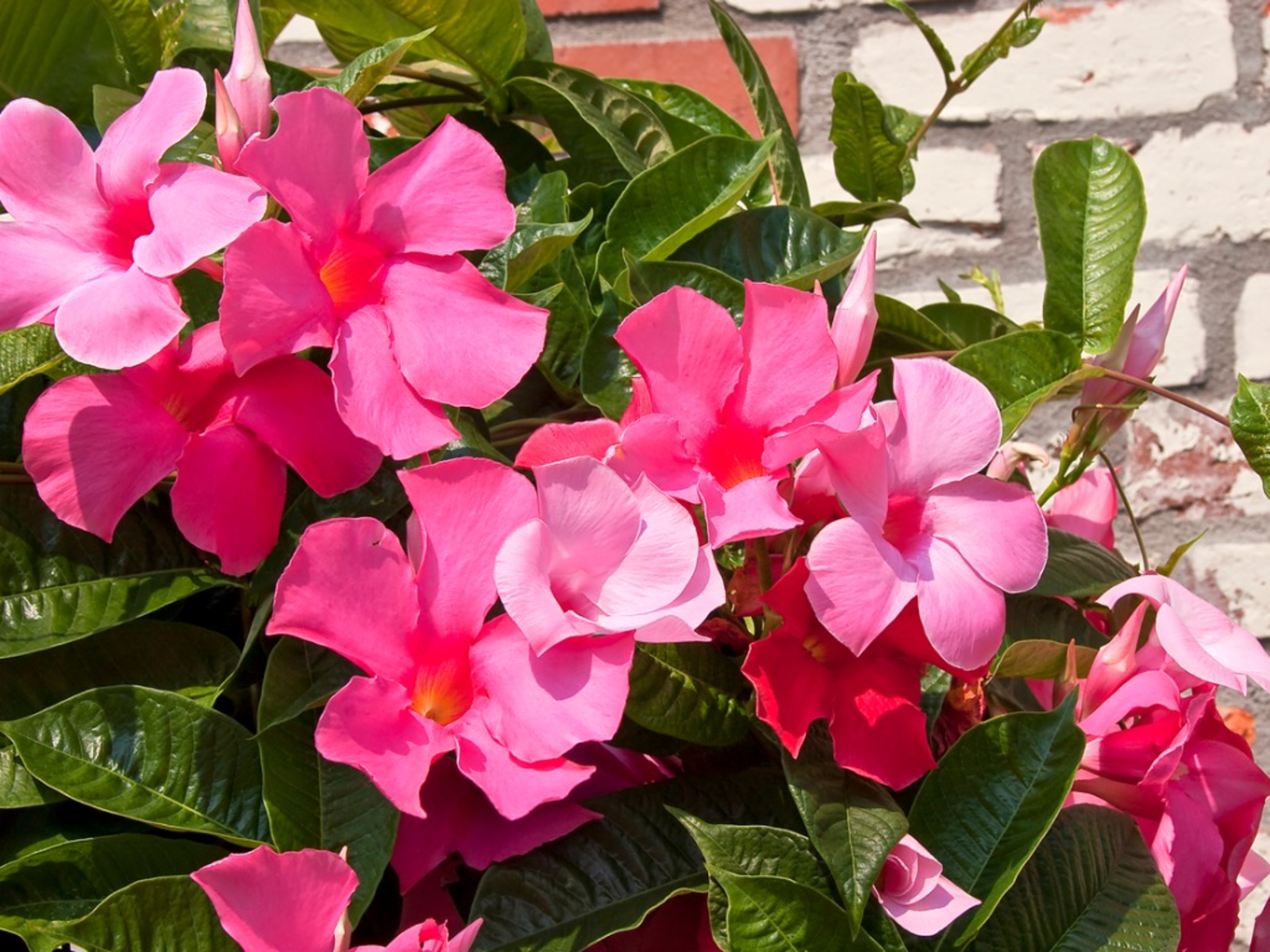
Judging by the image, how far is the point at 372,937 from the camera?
0.38 meters

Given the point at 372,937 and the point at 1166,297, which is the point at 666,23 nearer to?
the point at 1166,297

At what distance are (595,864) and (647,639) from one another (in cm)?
8

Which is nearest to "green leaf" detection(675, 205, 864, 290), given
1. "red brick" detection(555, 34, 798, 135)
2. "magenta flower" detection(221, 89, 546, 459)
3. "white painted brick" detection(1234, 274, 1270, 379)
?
"magenta flower" detection(221, 89, 546, 459)

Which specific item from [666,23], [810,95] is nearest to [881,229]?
[810,95]

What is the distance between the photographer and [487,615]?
0.35 meters

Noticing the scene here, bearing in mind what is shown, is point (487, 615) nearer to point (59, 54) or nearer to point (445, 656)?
point (445, 656)

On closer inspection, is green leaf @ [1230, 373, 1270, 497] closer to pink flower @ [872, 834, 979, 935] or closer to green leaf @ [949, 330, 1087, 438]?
green leaf @ [949, 330, 1087, 438]

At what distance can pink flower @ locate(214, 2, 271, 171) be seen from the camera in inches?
13.8

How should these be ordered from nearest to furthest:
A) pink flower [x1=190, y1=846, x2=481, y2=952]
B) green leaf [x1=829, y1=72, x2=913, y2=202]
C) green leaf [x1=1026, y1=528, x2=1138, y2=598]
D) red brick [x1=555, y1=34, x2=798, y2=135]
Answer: pink flower [x1=190, y1=846, x2=481, y2=952] → green leaf [x1=1026, y1=528, x2=1138, y2=598] → green leaf [x1=829, y1=72, x2=913, y2=202] → red brick [x1=555, y1=34, x2=798, y2=135]

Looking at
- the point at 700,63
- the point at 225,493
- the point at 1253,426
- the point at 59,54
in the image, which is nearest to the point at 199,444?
the point at 225,493

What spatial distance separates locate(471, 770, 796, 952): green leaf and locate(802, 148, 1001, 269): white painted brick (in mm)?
726

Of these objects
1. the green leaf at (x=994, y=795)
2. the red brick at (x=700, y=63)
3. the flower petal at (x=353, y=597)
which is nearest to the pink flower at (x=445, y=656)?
the flower petal at (x=353, y=597)

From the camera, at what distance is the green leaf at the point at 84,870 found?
0.34 m

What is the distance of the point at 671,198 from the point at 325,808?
9.2 inches
